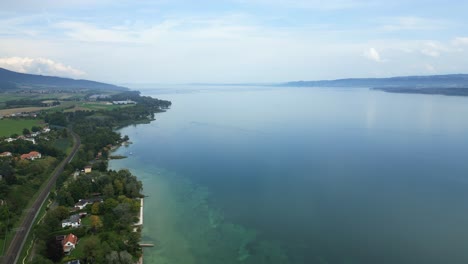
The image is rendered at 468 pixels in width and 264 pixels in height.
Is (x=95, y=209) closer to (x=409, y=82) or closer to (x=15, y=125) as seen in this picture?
(x=15, y=125)

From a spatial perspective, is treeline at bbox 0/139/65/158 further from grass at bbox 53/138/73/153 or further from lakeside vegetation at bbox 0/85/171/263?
grass at bbox 53/138/73/153

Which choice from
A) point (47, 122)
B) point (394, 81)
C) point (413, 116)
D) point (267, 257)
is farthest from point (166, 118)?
point (394, 81)

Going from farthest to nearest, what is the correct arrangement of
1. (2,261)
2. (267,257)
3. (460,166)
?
(460,166)
(267,257)
(2,261)

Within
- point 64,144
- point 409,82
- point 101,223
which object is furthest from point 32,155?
point 409,82

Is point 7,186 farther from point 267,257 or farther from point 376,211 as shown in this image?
point 376,211

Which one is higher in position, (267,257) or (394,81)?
(394,81)

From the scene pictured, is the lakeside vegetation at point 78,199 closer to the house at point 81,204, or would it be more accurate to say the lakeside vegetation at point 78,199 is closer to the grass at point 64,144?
the grass at point 64,144

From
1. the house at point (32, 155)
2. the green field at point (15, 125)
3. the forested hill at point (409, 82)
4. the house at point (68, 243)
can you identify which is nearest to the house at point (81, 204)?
the house at point (68, 243)
